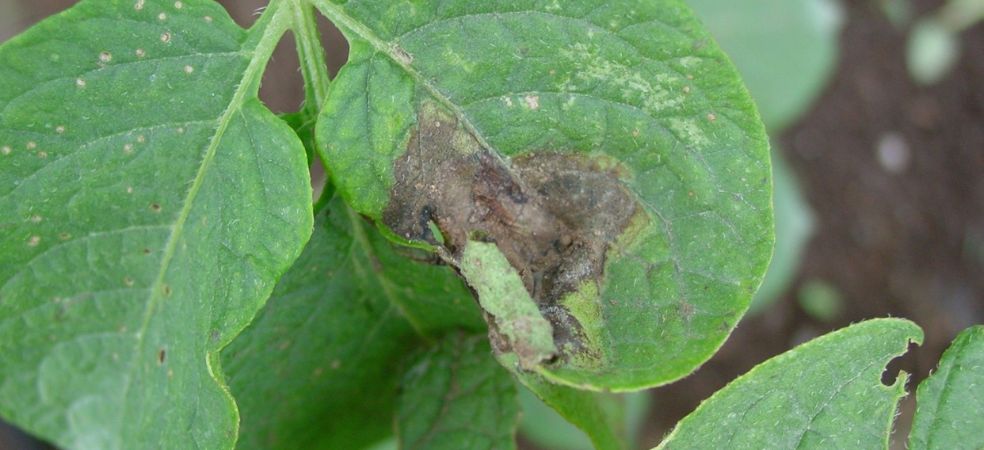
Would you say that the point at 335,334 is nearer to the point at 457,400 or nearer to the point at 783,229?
the point at 457,400

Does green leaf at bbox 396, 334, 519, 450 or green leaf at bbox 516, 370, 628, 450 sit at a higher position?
green leaf at bbox 516, 370, 628, 450

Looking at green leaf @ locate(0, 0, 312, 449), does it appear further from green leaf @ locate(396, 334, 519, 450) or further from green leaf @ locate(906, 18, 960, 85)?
green leaf @ locate(906, 18, 960, 85)

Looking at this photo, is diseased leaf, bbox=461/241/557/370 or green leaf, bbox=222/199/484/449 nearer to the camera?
diseased leaf, bbox=461/241/557/370

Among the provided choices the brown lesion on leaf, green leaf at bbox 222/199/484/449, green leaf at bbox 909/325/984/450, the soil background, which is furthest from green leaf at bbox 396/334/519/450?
the soil background

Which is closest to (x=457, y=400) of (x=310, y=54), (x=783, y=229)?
(x=310, y=54)

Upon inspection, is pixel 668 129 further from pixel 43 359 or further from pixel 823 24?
pixel 823 24

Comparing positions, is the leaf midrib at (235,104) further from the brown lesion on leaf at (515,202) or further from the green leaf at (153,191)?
the brown lesion on leaf at (515,202)
